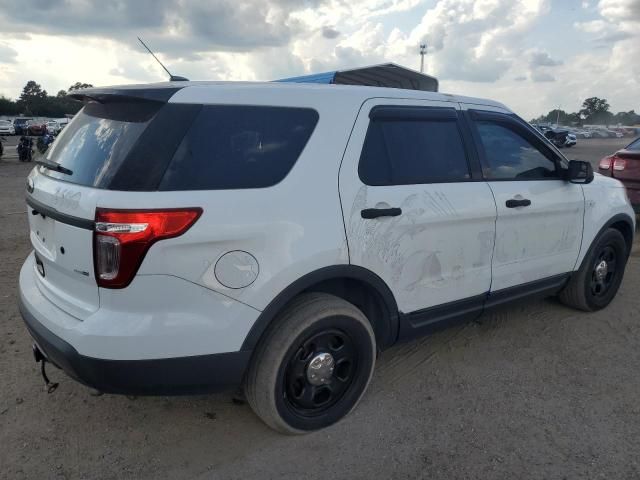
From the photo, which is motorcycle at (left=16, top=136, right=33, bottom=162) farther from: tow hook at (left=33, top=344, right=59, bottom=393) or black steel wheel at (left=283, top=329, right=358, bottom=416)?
black steel wheel at (left=283, top=329, right=358, bottom=416)

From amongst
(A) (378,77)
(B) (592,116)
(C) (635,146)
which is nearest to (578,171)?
(C) (635,146)

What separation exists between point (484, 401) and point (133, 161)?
2.43 meters

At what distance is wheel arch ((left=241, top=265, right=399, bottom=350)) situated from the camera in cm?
254

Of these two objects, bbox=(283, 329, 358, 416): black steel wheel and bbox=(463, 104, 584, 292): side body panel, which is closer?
bbox=(283, 329, 358, 416): black steel wheel

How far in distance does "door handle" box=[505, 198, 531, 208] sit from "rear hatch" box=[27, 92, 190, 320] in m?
2.25

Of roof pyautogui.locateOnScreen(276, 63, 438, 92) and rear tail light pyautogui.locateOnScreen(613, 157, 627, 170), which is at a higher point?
roof pyautogui.locateOnScreen(276, 63, 438, 92)

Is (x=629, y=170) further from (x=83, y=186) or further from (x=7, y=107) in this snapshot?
(x=7, y=107)

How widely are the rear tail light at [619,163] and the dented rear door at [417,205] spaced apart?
5617 millimetres

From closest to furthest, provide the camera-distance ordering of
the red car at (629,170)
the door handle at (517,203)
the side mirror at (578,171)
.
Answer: the door handle at (517,203) < the side mirror at (578,171) < the red car at (629,170)

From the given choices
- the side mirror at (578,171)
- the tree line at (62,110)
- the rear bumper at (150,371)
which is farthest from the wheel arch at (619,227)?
the tree line at (62,110)

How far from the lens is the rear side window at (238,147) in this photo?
2377 mm

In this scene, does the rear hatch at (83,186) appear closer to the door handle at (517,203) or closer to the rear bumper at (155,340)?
the rear bumper at (155,340)

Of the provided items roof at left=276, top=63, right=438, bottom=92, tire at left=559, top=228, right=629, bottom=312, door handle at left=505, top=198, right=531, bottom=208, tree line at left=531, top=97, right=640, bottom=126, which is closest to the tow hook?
door handle at left=505, top=198, right=531, bottom=208

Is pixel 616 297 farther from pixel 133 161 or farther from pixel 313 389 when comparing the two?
pixel 133 161
